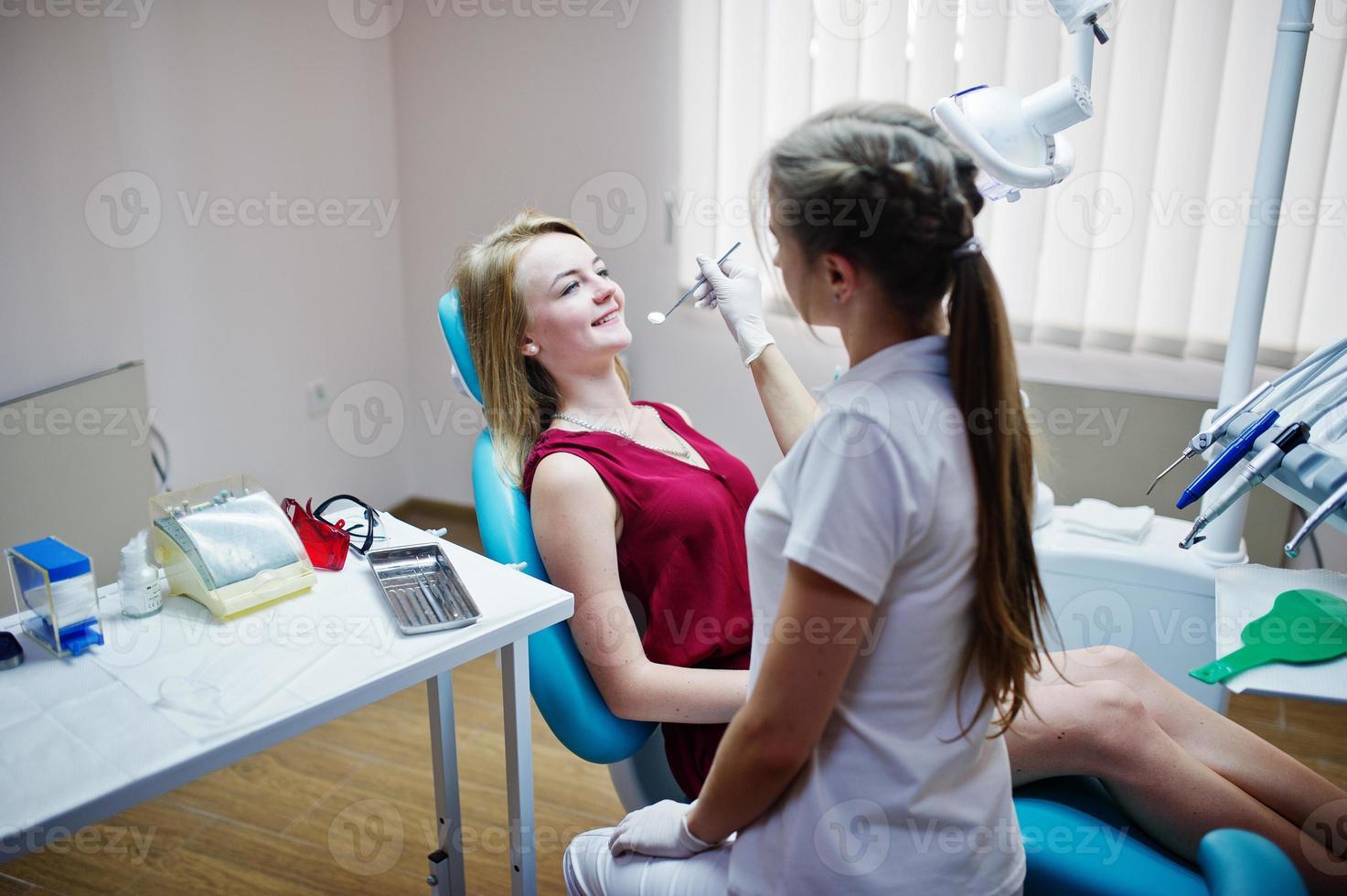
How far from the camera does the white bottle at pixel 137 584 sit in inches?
53.4

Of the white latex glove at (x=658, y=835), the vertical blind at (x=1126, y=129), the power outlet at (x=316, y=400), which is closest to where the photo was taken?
the white latex glove at (x=658, y=835)

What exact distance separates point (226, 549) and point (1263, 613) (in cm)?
126

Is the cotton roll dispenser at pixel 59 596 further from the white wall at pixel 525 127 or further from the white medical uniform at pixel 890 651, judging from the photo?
the white wall at pixel 525 127

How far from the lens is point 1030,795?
4.71ft

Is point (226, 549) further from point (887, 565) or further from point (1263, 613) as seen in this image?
point (1263, 613)

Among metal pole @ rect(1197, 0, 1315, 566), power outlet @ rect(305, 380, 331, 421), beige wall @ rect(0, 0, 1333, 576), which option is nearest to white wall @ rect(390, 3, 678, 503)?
beige wall @ rect(0, 0, 1333, 576)

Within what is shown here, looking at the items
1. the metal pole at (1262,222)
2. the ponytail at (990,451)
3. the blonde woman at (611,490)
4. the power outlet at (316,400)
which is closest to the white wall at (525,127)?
the power outlet at (316,400)

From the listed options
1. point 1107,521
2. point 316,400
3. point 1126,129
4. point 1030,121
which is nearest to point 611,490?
point 1030,121

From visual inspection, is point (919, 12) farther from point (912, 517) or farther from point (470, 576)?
point (912, 517)

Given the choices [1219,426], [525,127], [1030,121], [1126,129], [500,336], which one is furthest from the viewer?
[525,127]

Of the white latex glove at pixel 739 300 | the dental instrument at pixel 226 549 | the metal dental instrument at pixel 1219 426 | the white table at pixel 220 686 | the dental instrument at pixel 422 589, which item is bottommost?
the white table at pixel 220 686

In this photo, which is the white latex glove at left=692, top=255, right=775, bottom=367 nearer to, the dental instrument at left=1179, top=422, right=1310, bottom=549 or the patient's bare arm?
the patient's bare arm

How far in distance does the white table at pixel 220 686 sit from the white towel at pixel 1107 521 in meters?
1.12

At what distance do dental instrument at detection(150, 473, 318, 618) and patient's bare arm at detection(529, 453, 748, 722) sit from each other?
1.04 feet
